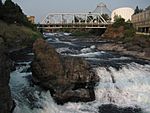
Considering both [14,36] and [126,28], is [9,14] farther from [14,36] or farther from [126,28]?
[126,28]

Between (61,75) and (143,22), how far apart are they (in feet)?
239

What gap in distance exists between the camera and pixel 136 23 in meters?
109

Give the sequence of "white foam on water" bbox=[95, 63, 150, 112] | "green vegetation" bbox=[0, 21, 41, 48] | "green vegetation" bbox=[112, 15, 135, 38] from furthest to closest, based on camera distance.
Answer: "green vegetation" bbox=[112, 15, 135, 38], "green vegetation" bbox=[0, 21, 41, 48], "white foam on water" bbox=[95, 63, 150, 112]

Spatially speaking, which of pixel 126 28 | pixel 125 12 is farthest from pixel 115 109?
pixel 125 12

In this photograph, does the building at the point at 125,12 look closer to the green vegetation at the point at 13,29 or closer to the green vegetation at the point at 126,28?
the green vegetation at the point at 126,28

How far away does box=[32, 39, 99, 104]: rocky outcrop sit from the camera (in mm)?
28438

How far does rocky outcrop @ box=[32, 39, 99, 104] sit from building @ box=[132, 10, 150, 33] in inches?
2462

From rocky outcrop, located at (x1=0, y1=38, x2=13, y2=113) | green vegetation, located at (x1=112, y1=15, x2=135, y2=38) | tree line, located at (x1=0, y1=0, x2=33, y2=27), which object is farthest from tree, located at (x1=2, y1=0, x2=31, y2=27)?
rocky outcrop, located at (x1=0, y1=38, x2=13, y2=113)

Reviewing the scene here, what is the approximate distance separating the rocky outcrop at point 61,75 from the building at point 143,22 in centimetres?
6254

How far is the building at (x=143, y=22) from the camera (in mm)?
92275

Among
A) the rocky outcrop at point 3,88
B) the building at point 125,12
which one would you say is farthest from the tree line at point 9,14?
the building at point 125,12

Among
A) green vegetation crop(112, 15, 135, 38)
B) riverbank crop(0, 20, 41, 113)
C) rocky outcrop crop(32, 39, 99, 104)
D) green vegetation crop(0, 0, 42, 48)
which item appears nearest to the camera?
riverbank crop(0, 20, 41, 113)

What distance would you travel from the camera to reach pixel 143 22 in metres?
97.3

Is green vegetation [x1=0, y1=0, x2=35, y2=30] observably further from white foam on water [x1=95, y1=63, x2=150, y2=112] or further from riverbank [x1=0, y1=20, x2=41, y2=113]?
white foam on water [x1=95, y1=63, x2=150, y2=112]
